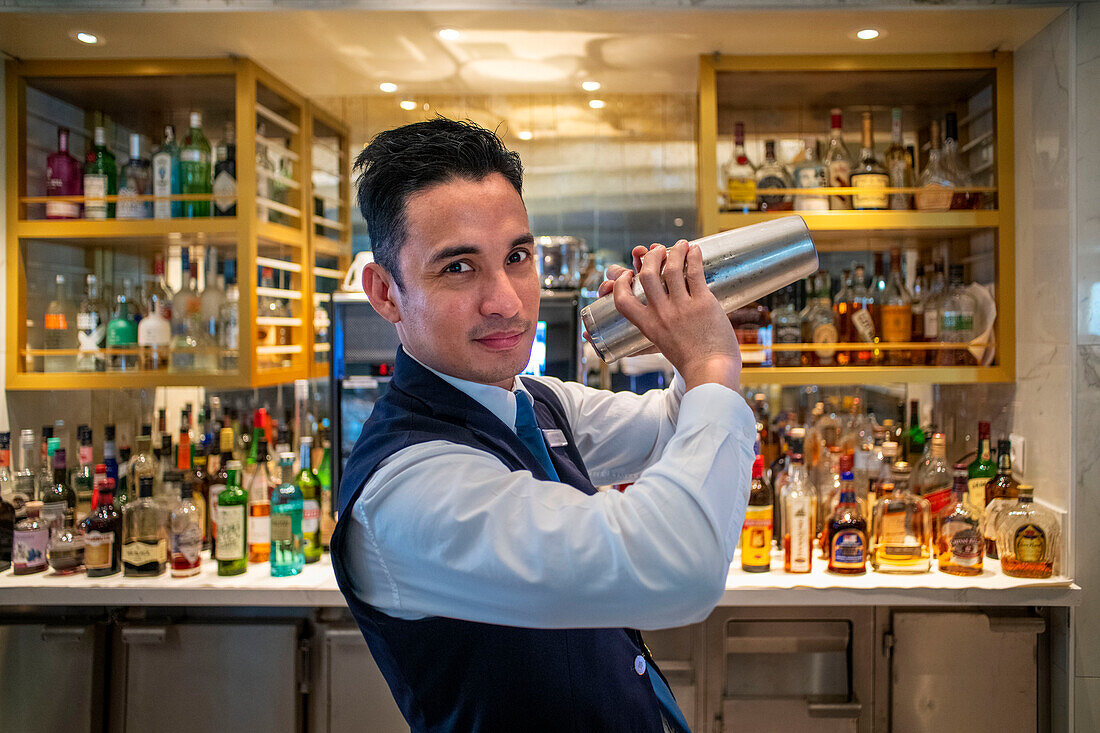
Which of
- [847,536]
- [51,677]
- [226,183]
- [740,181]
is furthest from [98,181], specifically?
[847,536]

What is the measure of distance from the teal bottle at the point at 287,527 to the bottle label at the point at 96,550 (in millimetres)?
429

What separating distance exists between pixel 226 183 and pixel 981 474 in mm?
2344

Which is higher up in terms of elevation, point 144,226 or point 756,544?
point 144,226

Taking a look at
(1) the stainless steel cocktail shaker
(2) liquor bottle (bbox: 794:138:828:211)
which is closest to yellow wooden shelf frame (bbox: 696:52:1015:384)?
(2) liquor bottle (bbox: 794:138:828:211)

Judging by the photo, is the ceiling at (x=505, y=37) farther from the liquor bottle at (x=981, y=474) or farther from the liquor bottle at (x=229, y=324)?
the liquor bottle at (x=981, y=474)

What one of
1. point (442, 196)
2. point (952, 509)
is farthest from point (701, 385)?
point (952, 509)

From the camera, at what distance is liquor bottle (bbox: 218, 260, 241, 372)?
2369mm

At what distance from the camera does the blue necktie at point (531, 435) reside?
1.02 meters

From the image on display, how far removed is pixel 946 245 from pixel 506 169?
208cm

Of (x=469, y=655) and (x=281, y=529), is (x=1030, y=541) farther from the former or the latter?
(x=281, y=529)

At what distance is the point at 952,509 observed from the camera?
2.11 m

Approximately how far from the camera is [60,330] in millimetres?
2479

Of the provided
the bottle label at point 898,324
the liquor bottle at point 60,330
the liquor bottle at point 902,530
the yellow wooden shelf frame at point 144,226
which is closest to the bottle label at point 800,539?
the liquor bottle at point 902,530

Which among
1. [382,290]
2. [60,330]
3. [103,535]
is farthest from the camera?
[60,330]
